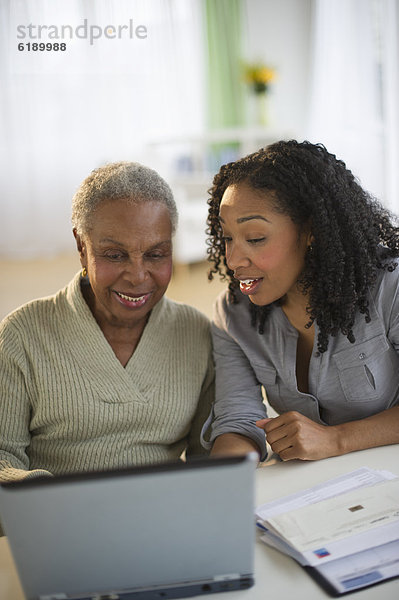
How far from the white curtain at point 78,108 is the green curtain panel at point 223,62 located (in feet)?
1.13

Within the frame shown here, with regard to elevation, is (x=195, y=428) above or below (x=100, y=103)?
below

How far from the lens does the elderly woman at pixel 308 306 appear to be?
1328 mm

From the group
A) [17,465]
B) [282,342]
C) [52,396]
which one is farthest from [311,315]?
[17,465]

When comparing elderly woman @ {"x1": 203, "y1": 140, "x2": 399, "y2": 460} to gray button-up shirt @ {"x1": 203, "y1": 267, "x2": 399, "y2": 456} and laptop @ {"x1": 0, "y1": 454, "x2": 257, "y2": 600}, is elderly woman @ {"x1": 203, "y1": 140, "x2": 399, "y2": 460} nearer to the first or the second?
gray button-up shirt @ {"x1": 203, "y1": 267, "x2": 399, "y2": 456}

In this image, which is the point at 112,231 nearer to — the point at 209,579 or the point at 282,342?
the point at 282,342

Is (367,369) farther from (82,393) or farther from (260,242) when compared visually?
(82,393)

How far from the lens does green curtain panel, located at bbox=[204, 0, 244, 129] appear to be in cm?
627

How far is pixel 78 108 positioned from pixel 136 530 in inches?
205

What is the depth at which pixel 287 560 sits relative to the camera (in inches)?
38.1

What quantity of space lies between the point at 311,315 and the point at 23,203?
4.66m

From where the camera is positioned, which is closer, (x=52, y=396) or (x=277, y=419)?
(x=277, y=419)

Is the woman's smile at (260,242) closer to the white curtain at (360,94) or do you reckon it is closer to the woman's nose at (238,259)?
the woman's nose at (238,259)

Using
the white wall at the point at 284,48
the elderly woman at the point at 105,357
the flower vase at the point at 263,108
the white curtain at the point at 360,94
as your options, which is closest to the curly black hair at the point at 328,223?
the elderly woman at the point at 105,357

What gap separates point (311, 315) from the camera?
144 cm
